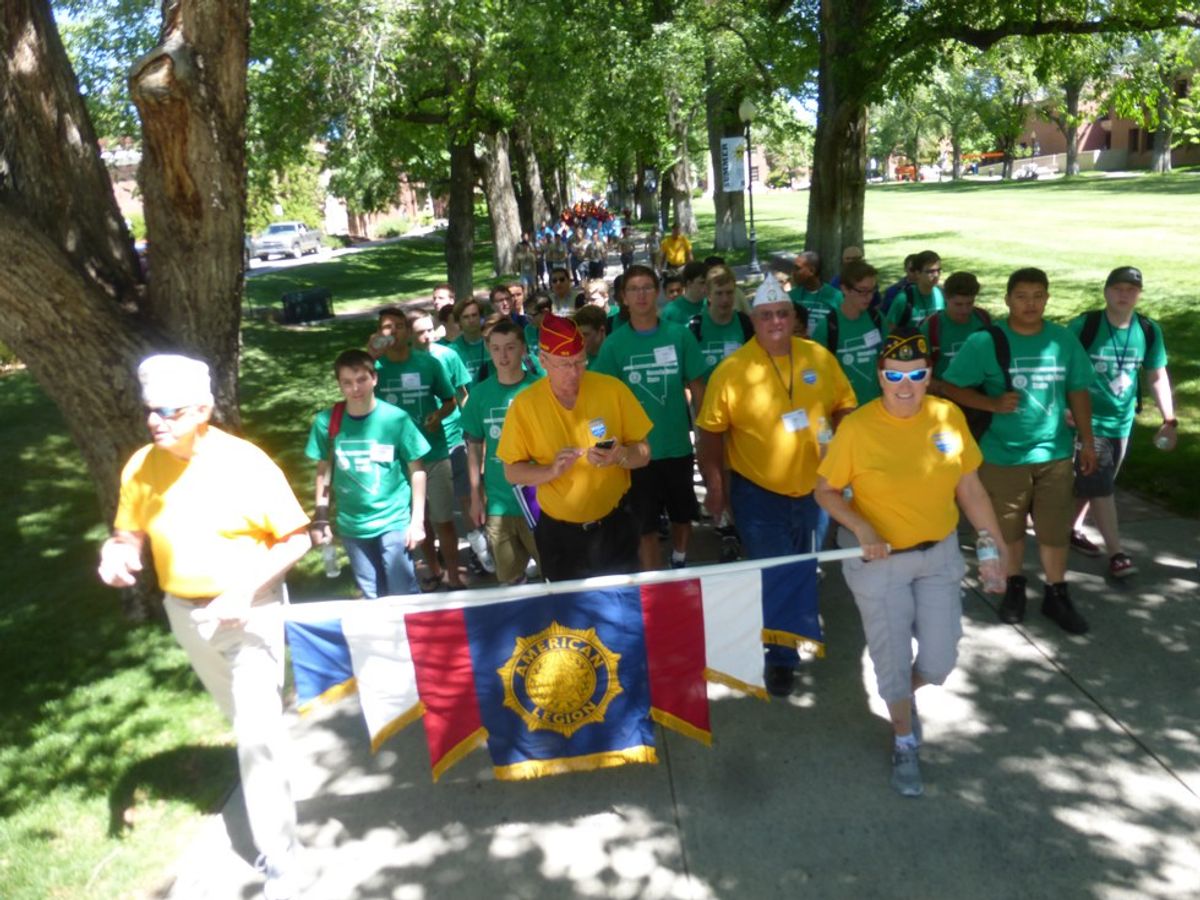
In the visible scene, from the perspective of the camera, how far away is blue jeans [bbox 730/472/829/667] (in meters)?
4.59

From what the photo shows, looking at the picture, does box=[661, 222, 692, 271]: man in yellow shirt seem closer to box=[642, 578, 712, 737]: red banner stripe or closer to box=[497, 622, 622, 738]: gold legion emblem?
box=[642, 578, 712, 737]: red banner stripe

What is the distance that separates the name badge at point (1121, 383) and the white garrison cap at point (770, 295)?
2.22 meters

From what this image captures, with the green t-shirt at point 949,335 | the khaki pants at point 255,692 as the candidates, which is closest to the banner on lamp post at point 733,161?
the green t-shirt at point 949,335

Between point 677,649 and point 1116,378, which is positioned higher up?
point 1116,378

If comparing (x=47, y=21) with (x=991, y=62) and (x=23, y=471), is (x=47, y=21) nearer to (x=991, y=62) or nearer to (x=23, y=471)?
(x=23, y=471)

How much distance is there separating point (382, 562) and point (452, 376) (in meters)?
1.67

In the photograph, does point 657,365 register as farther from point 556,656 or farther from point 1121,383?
point 1121,383

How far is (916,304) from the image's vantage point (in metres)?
7.24

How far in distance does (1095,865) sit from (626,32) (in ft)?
67.6

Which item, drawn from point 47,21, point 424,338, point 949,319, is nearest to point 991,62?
point 949,319

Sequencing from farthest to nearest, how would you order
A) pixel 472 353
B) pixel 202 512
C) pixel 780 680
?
1. pixel 472 353
2. pixel 780 680
3. pixel 202 512

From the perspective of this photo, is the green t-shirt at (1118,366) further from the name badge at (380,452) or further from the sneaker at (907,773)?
the name badge at (380,452)

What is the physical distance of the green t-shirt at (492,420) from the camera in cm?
519

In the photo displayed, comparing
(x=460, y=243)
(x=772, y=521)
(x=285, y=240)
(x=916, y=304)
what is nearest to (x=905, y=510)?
(x=772, y=521)
